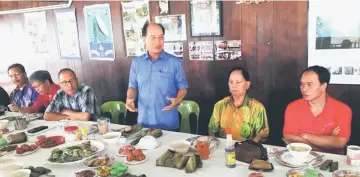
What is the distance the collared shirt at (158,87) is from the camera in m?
2.67

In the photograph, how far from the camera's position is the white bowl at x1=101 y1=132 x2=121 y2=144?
211 cm

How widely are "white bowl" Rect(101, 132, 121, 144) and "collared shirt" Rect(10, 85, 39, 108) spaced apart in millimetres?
1709

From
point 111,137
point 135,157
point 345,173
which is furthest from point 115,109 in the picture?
point 345,173

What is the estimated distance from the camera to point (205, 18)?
3088 mm

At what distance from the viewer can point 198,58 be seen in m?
3.24

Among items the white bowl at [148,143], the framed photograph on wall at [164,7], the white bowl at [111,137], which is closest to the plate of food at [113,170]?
the white bowl at [148,143]

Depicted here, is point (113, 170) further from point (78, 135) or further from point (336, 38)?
point (336, 38)

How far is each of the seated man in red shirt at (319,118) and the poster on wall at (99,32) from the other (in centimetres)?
247

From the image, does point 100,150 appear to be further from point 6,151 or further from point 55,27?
point 55,27

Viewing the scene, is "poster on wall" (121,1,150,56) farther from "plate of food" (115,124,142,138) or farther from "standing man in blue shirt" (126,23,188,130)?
"plate of food" (115,124,142,138)

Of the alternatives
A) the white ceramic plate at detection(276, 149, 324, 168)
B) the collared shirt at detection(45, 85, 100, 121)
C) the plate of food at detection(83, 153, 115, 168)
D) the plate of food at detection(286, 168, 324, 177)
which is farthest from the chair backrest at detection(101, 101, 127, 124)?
the plate of food at detection(286, 168, 324, 177)

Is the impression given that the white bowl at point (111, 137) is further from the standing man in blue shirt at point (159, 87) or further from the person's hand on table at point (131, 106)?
the standing man in blue shirt at point (159, 87)

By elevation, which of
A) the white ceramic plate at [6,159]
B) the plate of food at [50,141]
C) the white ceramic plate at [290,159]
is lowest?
the white ceramic plate at [6,159]

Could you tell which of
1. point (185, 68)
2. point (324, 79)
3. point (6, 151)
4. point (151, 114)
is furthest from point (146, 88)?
point (324, 79)
